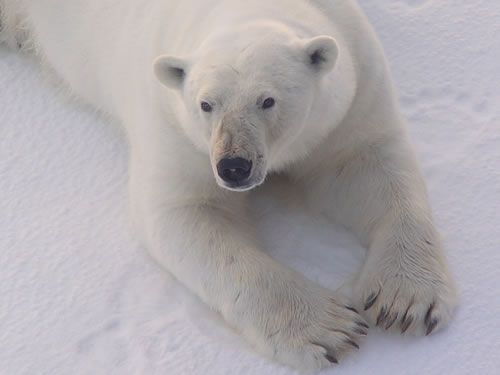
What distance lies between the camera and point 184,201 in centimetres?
301

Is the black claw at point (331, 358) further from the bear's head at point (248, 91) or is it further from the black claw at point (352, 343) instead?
the bear's head at point (248, 91)

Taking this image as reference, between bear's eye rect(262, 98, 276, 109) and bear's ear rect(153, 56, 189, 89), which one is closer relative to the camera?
bear's eye rect(262, 98, 276, 109)

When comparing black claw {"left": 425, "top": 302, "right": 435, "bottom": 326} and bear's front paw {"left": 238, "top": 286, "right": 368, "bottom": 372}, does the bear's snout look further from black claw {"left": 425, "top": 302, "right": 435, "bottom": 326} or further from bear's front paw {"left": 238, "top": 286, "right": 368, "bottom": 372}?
black claw {"left": 425, "top": 302, "right": 435, "bottom": 326}

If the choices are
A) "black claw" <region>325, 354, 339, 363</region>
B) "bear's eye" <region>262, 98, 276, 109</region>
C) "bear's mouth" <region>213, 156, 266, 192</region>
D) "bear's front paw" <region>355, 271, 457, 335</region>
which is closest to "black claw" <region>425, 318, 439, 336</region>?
"bear's front paw" <region>355, 271, 457, 335</region>

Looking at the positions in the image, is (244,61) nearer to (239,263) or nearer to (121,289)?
(239,263)

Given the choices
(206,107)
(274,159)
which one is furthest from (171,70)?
(274,159)

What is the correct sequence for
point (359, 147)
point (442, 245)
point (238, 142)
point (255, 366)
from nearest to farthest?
point (238, 142) < point (255, 366) < point (442, 245) < point (359, 147)

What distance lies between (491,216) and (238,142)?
107cm

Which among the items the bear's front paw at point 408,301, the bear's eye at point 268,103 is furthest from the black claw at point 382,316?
the bear's eye at point 268,103

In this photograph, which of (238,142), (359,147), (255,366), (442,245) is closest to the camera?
(238,142)

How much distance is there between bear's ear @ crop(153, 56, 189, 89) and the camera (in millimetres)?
2682

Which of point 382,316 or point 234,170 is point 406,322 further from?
point 234,170

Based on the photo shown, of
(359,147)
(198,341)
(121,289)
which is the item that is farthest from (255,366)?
(359,147)

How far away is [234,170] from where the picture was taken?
2.48 meters
